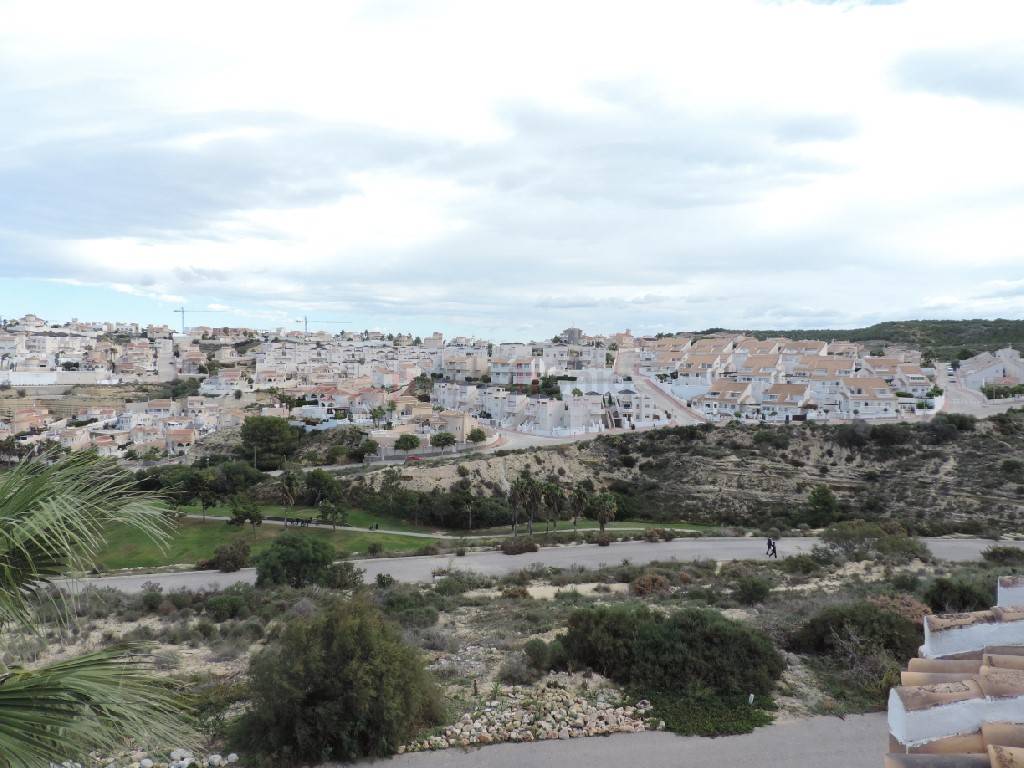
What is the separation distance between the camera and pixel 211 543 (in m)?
31.1

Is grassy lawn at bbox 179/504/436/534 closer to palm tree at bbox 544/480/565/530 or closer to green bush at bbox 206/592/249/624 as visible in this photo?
palm tree at bbox 544/480/565/530

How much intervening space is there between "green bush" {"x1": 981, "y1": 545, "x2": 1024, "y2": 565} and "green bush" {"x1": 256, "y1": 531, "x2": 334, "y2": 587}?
1951 cm

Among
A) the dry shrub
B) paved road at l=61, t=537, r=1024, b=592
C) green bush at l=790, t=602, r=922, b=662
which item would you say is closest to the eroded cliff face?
paved road at l=61, t=537, r=1024, b=592

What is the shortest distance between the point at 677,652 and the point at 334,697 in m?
4.77

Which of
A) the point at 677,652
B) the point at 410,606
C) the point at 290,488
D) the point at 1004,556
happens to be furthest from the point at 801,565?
the point at 290,488

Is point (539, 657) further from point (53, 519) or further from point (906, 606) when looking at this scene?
point (53, 519)

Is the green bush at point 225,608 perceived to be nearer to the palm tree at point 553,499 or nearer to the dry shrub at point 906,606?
the dry shrub at point 906,606

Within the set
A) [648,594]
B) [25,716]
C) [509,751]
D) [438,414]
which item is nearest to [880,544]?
[648,594]

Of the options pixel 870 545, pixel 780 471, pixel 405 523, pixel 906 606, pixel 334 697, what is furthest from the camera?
pixel 780 471

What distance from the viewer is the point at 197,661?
11188 mm

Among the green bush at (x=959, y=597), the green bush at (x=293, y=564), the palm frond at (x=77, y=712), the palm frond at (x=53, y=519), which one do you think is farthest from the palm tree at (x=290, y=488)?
the palm frond at (x=77, y=712)

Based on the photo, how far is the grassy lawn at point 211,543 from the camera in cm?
2820

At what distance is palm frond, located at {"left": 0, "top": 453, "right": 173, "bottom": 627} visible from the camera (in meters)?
2.68

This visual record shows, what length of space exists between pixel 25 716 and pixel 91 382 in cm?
11089
